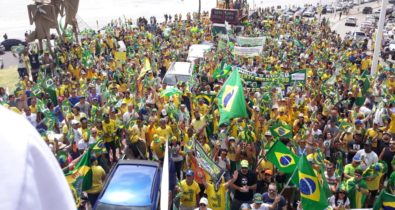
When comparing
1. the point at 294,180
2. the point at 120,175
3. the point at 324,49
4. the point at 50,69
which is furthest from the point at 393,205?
the point at 324,49

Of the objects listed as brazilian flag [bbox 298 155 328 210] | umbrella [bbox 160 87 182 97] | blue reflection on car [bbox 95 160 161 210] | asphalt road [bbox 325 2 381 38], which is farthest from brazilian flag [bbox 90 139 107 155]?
asphalt road [bbox 325 2 381 38]

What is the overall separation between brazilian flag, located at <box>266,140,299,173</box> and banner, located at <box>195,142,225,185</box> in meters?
1.02

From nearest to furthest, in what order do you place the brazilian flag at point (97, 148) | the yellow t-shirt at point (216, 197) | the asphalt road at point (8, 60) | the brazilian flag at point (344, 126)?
1. the yellow t-shirt at point (216, 197)
2. the brazilian flag at point (97, 148)
3. the brazilian flag at point (344, 126)
4. the asphalt road at point (8, 60)

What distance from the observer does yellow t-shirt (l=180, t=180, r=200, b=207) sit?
7215mm

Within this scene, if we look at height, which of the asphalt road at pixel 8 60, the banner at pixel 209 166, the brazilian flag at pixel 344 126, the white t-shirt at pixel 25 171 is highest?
the white t-shirt at pixel 25 171

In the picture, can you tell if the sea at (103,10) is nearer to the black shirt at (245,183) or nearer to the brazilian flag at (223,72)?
the brazilian flag at (223,72)

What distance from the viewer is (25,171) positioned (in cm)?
81

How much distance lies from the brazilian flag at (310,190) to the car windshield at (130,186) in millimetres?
2478

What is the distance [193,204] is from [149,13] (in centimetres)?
5499

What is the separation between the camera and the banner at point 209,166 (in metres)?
7.23

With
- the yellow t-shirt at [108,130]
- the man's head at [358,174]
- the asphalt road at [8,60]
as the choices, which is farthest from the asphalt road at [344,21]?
the man's head at [358,174]

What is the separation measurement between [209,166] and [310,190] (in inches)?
70.0

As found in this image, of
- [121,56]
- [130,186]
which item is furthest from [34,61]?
[130,186]

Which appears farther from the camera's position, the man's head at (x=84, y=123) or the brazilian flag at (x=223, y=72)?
the brazilian flag at (x=223, y=72)
